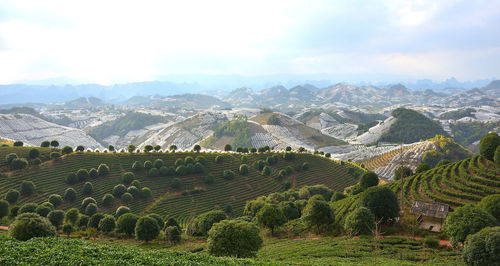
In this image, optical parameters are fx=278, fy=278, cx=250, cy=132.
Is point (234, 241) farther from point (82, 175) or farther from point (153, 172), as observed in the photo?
point (82, 175)

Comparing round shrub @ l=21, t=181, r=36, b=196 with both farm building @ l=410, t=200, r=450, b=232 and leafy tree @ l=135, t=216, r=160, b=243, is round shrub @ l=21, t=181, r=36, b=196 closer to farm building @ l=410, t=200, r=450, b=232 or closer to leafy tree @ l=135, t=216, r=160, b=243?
leafy tree @ l=135, t=216, r=160, b=243

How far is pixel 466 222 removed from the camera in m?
25.3

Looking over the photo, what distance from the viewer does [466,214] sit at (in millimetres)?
26031

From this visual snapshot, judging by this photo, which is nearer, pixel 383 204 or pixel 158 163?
pixel 383 204

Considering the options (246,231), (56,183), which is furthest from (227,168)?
(246,231)

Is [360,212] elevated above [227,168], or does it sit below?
above

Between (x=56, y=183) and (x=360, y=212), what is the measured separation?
6062 centimetres

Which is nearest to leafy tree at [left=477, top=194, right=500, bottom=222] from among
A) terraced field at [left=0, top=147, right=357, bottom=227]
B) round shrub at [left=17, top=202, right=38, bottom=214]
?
terraced field at [left=0, top=147, right=357, bottom=227]

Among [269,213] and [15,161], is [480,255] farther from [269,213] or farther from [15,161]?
[15,161]

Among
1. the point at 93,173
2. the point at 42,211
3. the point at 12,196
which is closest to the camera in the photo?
the point at 42,211

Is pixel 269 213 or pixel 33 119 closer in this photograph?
pixel 269 213

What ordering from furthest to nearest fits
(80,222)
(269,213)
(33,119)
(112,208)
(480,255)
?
1. (33,119)
2. (112,208)
3. (80,222)
4. (269,213)
5. (480,255)

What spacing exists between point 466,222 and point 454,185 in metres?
15.8

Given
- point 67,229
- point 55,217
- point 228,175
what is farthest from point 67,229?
point 228,175
